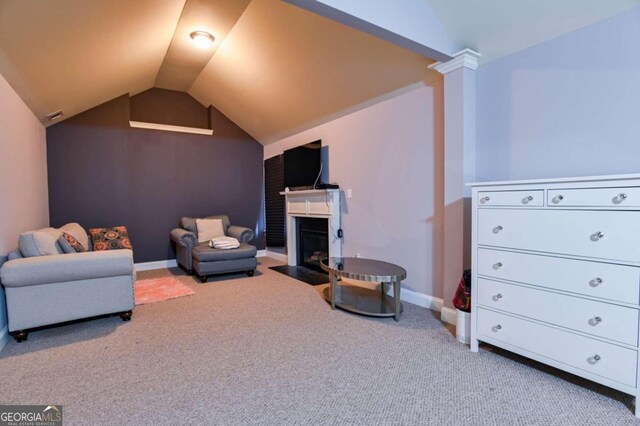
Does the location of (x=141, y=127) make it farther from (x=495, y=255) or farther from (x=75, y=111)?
(x=495, y=255)

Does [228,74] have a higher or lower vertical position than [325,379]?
higher

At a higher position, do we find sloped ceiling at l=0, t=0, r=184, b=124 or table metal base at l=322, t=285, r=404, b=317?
sloped ceiling at l=0, t=0, r=184, b=124

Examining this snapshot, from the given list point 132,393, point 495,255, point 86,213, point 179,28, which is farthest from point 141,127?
point 495,255

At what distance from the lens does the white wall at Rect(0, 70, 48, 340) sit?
8.75ft

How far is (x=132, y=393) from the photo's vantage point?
181 cm

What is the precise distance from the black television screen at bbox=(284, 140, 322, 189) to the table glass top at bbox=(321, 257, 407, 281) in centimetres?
151

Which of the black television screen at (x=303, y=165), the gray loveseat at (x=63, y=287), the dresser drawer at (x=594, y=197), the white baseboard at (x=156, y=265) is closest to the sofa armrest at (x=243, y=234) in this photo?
the black television screen at (x=303, y=165)

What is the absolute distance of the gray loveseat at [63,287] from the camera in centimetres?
247

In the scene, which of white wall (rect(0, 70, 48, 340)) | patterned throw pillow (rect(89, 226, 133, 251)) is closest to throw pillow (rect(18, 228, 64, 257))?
white wall (rect(0, 70, 48, 340))

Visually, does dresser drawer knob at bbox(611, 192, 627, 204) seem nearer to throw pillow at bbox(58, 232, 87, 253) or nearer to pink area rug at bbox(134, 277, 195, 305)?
pink area rug at bbox(134, 277, 195, 305)

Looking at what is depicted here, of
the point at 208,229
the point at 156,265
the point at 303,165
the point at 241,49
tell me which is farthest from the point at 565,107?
the point at 156,265

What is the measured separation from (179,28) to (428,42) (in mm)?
2645

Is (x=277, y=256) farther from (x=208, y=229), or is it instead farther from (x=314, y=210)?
(x=314, y=210)

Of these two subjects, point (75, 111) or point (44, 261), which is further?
point (75, 111)
